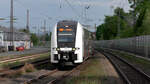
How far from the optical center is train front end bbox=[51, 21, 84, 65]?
621 inches

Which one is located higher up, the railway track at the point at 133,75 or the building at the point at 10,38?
the building at the point at 10,38

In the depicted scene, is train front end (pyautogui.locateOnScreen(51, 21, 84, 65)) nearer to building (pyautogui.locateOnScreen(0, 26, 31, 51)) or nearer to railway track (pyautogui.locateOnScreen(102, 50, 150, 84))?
railway track (pyautogui.locateOnScreen(102, 50, 150, 84))

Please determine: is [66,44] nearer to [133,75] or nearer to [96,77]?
[96,77]

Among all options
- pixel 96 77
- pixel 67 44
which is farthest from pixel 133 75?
pixel 67 44

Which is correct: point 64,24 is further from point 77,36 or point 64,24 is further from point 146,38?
point 146,38

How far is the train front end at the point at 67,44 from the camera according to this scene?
1577cm

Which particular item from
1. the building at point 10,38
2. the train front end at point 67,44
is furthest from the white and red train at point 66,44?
the building at point 10,38

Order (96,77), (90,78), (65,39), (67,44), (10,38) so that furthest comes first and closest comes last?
(10,38)
(65,39)
(67,44)
(96,77)
(90,78)

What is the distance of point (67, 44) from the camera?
16.1 meters

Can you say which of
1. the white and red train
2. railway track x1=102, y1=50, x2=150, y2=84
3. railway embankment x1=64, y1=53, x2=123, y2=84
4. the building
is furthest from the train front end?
the building

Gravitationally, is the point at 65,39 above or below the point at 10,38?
below

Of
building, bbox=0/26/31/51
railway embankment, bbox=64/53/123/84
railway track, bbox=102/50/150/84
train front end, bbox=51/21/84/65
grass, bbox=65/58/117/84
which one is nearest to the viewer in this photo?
grass, bbox=65/58/117/84

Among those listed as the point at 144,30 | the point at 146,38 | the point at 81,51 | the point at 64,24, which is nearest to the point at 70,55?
the point at 81,51

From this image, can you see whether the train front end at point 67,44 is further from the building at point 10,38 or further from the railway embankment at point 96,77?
the building at point 10,38
